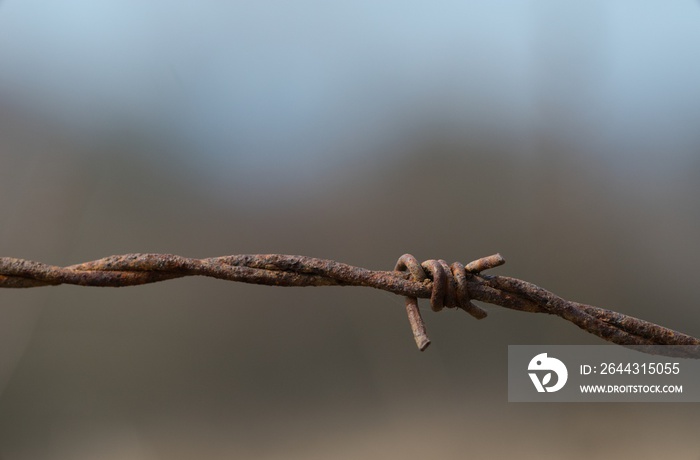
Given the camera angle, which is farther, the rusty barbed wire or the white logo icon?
the white logo icon

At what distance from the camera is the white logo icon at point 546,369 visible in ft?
2.51

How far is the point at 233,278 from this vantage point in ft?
1.55

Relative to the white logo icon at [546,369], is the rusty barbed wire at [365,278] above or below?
below

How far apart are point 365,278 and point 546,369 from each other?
1.40 ft

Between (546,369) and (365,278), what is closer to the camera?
(365,278)

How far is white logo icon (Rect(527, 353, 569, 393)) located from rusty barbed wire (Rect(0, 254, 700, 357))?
11.1 inches

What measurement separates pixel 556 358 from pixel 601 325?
33 centimetres

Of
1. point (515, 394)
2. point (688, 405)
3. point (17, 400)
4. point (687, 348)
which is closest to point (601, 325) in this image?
point (687, 348)

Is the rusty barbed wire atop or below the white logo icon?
below

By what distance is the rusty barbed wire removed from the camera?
0.45 m

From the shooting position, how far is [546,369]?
77 centimetres

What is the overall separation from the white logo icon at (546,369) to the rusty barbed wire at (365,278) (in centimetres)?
28

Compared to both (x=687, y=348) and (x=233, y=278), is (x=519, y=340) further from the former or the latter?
(x=233, y=278)

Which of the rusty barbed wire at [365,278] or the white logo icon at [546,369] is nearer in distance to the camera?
the rusty barbed wire at [365,278]
